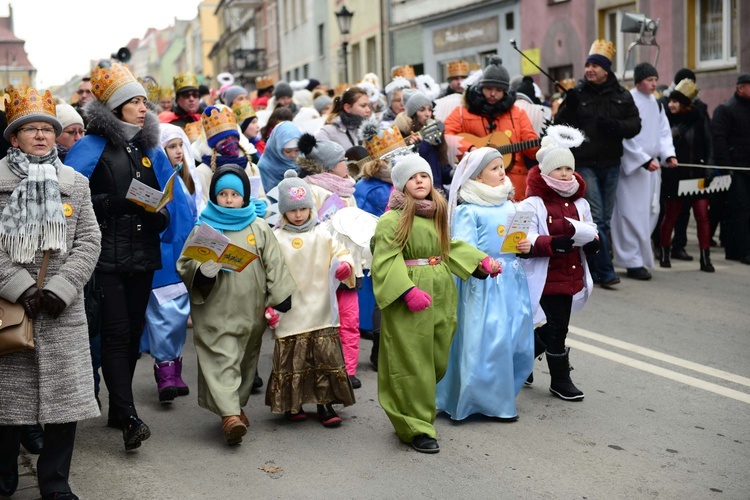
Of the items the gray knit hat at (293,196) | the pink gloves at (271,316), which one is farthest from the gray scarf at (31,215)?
the gray knit hat at (293,196)

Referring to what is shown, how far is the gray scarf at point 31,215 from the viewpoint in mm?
4734

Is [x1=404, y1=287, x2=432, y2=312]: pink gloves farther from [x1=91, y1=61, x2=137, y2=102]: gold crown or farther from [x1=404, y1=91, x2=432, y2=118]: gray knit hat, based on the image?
[x1=404, y1=91, x2=432, y2=118]: gray knit hat

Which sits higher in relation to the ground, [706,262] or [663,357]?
[706,262]

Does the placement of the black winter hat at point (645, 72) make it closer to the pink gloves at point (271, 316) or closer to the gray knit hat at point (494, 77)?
the gray knit hat at point (494, 77)

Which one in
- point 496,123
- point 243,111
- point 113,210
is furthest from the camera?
point 243,111

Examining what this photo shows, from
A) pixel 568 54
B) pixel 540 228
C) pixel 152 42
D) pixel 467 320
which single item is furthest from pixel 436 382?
pixel 152 42

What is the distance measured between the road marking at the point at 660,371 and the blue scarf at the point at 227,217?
10.2 ft

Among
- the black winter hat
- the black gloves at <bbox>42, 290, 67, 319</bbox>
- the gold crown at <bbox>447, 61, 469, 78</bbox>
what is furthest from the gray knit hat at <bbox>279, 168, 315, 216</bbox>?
the gold crown at <bbox>447, 61, 469, 78</bbox>

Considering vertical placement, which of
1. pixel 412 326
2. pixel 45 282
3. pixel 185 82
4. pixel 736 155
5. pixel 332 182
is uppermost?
pixel 185 82

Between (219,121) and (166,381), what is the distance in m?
2.23

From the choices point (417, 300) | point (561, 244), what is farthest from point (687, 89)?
point (417, 300)

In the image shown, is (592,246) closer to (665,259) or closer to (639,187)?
(639,187)

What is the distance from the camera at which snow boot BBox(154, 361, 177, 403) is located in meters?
6.94

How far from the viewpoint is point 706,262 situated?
466 inches
